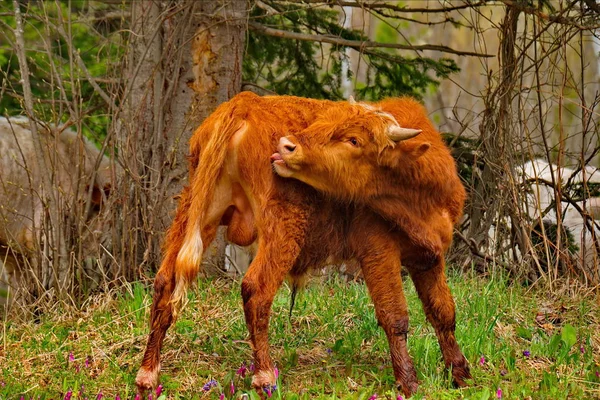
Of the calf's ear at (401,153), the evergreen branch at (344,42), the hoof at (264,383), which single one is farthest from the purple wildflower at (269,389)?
the evergreen branch at (344,42)

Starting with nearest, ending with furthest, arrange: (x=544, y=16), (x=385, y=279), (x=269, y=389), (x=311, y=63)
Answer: (x=269, y=389) → (x=385, y=279) → (x=544, y=16) → (x=311, y=63)

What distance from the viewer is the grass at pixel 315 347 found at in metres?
5.26

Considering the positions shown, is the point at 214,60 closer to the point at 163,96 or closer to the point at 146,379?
the point at 163,96

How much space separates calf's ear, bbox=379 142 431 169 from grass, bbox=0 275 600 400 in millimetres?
1304

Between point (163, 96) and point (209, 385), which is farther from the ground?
point (163, 96)

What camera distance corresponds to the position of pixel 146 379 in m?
5.04

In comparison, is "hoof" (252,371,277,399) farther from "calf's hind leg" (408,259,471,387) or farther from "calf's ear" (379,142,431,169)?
"calf's ear" (379,142,431,169)

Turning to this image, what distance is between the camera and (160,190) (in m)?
7.68

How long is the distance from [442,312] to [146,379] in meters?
1.86

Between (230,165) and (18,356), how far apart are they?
2.12 m

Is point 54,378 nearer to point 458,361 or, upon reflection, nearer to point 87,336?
point 87,336

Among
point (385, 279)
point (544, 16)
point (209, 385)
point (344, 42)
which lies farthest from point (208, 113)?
point (209, 385)

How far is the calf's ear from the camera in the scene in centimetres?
506

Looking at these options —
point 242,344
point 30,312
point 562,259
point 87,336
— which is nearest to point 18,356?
point 87,336
